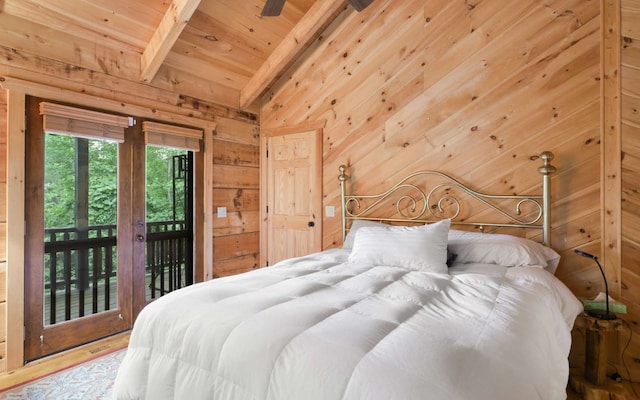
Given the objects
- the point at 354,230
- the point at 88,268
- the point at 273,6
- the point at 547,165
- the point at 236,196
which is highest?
the point at 273,6

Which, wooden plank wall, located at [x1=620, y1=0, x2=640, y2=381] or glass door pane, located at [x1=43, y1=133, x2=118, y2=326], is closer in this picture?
wooden plank wall, located at [x1=620, y1=0, x2=640, y2=381]

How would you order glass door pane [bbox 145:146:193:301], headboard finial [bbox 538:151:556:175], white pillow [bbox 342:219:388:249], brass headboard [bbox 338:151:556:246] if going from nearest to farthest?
headboard finial [bbox 538:151:556:175]
brass headboard [bbox 338:151:556:246]
white pillow [bbox 342:219:388:249]
glass door pane [bbox 145:146:193:301]

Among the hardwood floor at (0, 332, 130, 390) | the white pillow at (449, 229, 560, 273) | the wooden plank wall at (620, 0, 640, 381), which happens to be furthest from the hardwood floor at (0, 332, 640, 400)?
the white pillow at (449, 229, 560, 273)

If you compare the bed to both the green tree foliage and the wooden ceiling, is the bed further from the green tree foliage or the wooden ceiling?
the wooden ceiling

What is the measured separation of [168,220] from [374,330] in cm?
271

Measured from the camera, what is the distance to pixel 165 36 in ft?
8.92

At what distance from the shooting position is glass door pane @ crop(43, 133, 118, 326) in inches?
99.1

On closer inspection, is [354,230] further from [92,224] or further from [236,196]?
[92,224]

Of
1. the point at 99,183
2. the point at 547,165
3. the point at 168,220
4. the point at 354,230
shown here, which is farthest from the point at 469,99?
the point at 99,183

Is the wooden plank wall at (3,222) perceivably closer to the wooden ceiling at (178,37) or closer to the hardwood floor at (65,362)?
the hardwood floor at (65,362)

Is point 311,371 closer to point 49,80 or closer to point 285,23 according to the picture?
point 49,80

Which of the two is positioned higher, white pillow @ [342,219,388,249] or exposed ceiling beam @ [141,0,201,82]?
exposed ceiling beam @ [141,0,201,82]

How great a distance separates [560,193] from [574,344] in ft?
3.55

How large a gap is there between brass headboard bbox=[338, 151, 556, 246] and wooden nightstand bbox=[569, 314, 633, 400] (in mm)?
614
